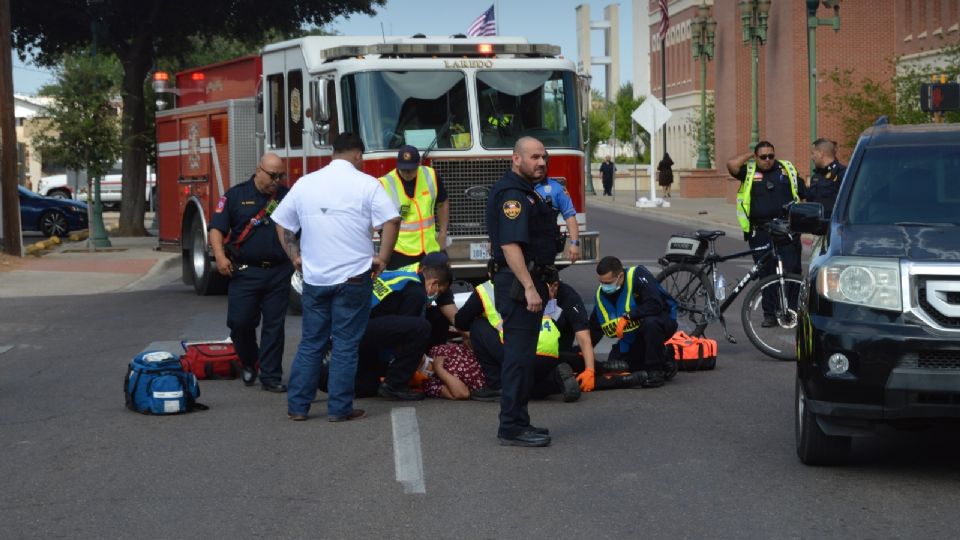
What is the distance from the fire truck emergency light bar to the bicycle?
375 cm

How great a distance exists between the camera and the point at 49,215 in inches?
1523

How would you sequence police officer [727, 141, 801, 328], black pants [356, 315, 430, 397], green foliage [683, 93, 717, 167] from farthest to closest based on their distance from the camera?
1. green foliage [683, 93, 717, 167]
2. police officer [727, 141, 801, 328]
3. black pants [356, 315, 430, 397]

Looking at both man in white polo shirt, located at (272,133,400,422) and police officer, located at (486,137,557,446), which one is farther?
man in white polo shirt, located at (272,133,400,422)

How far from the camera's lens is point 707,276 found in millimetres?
13891

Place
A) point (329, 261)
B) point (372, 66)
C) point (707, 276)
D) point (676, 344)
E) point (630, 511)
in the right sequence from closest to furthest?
point (630, 511), point (329, 261), point (676, 344), point (707, 276), point (372, 66)

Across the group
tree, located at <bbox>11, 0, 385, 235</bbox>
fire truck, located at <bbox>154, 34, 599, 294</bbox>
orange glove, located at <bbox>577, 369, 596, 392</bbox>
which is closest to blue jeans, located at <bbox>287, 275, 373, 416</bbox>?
orange glove, located at <bbox>577, 369, 596, 392</bbox>

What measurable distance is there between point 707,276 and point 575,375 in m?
3.19

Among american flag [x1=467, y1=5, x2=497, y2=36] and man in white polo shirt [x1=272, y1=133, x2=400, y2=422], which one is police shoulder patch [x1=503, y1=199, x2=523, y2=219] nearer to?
man in white polo shirt [x1=272, y1=133, x2=400, y2=422]

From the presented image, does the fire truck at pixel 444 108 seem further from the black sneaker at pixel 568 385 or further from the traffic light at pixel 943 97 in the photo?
the black sneaker at pixel 568 385

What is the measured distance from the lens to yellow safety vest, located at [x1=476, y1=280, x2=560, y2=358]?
10.5 metres

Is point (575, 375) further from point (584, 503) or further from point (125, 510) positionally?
point (125, 510)

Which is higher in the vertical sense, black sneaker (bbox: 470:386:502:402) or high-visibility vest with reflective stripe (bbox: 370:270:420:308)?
high-visibility vest with reflective stripe (bbox: 370:270:420:308)

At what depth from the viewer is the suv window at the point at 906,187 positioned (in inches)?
338

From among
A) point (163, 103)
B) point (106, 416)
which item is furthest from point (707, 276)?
point (163, 103)
